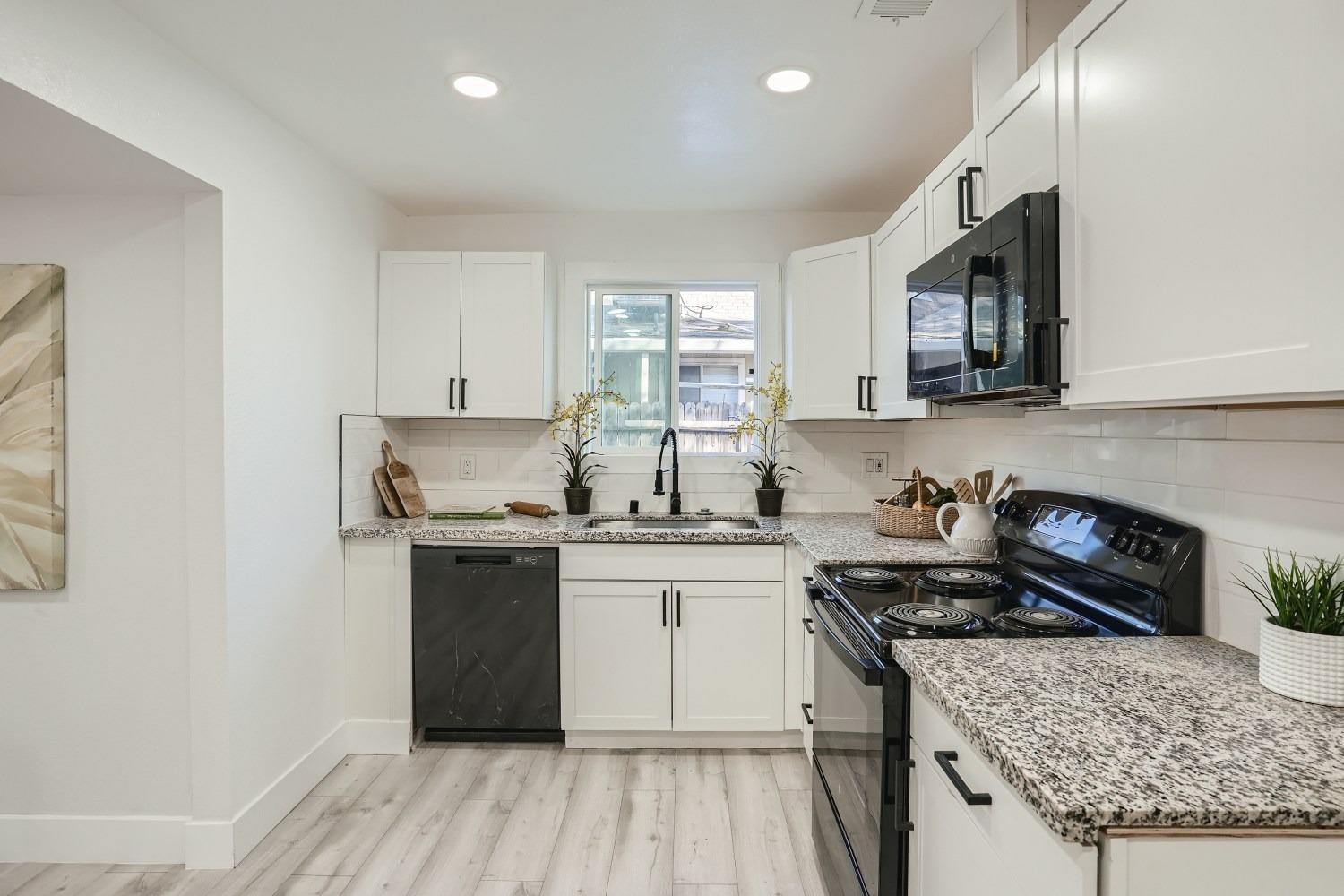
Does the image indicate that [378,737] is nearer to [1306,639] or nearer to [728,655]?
[728,655]

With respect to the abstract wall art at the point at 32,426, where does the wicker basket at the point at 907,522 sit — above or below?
below

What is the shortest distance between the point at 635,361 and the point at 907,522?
1.55 m

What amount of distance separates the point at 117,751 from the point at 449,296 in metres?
2.01

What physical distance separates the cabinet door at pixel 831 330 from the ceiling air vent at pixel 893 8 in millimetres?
1125

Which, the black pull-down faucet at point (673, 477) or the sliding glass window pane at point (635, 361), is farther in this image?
the sliding glass window pane at point (635, 361)

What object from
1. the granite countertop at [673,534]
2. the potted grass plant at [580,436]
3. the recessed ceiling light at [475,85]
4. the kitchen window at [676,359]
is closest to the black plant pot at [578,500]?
the potted grass plant at [580,436]

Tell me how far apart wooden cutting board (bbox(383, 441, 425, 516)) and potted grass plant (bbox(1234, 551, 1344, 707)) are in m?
2.86

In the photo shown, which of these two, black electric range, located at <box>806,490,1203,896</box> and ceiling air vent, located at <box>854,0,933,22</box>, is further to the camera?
ceiling air vent, located at <box>854,0,933,22</box>

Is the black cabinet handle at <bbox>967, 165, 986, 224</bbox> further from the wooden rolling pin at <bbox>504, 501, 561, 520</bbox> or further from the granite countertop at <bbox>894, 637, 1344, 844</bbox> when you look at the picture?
the wooden rolling pin at <bbox>504, 501, 561, 520</bbox>

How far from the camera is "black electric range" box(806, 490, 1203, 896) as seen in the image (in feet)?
4.33

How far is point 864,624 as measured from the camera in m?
1.50

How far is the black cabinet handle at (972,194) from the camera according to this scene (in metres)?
1.72

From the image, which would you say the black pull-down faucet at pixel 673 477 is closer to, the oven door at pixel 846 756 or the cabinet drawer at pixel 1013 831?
the oven door at pixel 846 756

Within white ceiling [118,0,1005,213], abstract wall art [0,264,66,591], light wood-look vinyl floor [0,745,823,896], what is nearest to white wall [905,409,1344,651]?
white ceiling [118,0,1005,213]
